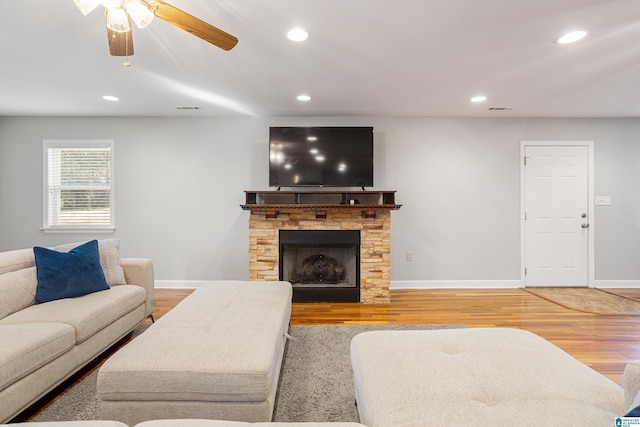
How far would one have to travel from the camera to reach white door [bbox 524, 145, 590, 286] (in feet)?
14.4

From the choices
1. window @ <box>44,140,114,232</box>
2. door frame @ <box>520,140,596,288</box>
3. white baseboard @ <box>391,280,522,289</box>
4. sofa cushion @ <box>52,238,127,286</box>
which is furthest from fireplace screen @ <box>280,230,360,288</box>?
window @ <box>44,140,114,232</box>

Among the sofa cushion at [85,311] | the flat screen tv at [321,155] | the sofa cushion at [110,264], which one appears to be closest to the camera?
the sofa cushion at [85,311]

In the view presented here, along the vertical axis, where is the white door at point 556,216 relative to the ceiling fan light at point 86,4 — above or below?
below

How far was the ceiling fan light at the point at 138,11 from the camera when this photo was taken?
1.44 m

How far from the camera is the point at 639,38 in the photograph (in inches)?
91.5

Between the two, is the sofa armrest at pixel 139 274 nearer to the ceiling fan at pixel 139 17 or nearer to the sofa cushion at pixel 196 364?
the sofa cushion at pixel 196 364

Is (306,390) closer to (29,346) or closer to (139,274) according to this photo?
(29,346)

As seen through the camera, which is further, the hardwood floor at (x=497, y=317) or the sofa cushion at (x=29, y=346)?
the hardwood floor at (x=497, y=317)

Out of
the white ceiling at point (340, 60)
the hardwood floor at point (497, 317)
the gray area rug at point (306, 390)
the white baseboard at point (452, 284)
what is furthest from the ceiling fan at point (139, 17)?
the white baseboard at point (452, 284)

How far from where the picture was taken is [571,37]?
228 cm

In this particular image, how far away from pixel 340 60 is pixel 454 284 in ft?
10.8

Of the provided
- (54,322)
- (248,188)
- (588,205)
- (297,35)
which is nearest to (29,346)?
(54,322)

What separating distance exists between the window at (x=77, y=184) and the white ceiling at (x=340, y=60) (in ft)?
1.79

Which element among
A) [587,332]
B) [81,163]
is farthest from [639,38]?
A: [81,163]
